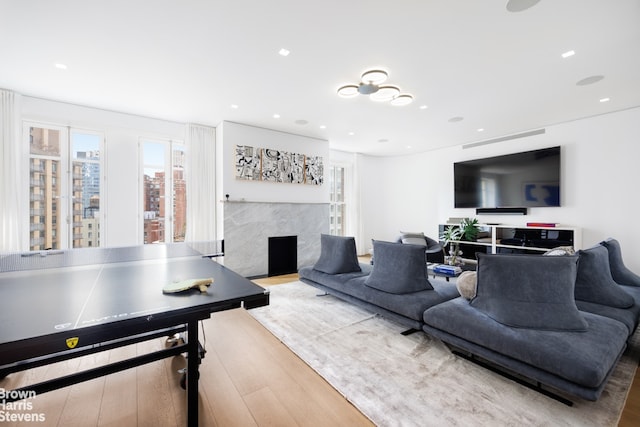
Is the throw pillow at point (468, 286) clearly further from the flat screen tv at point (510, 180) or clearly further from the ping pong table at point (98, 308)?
the flat screen tv at point (510, 180)

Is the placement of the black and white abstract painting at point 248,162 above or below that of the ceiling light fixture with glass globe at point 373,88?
below

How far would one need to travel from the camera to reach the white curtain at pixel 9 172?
3.59 metres

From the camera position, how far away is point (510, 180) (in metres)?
5.42

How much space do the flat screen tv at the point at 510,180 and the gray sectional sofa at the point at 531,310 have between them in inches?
94.6

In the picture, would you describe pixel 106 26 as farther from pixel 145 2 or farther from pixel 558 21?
pixel 558 21

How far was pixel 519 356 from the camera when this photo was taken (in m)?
1.76

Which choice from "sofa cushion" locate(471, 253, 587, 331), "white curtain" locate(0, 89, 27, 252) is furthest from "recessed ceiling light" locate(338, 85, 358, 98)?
"white curtain" locate(0, 89, 27, 252)

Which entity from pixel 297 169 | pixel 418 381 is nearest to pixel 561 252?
pixel 418 381

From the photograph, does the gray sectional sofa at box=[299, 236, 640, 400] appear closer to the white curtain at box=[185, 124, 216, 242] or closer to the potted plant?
the potted plant

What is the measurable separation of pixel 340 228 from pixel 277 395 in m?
5.81

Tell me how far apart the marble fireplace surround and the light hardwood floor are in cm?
261

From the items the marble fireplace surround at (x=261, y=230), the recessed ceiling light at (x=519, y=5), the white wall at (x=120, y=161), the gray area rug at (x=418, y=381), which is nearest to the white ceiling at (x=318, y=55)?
the recessed ceiling light at (x=519, y=5)

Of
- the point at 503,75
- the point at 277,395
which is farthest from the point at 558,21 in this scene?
the point at 277,395

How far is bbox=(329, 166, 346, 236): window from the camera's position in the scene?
7.37 m
